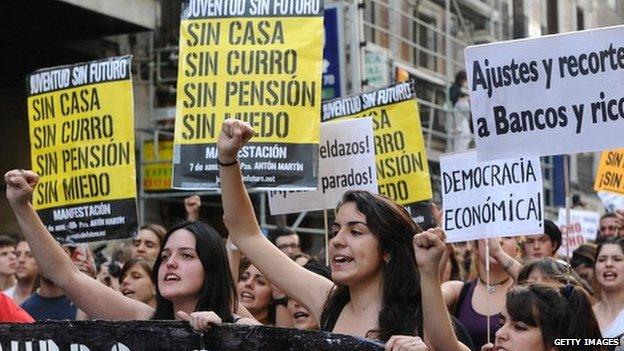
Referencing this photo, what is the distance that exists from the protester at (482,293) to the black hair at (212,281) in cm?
171

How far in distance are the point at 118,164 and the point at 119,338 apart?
176 inches

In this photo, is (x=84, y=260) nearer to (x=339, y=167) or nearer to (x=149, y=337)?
(x=339, y=167)

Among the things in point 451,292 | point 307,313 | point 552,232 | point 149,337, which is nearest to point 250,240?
point 149,337

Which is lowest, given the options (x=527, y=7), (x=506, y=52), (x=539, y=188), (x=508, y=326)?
(x=508, y=326)

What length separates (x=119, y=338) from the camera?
446 cm

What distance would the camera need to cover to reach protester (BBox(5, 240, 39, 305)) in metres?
8.88

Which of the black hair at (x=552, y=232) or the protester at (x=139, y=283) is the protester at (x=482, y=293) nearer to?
the black hair at (x=552, y=232)

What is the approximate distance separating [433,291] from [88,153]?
481 centimetres

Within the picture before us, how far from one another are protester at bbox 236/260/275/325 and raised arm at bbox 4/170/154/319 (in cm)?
183

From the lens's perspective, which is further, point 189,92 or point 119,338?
point 189,92

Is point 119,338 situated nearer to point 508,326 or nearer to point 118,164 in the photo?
point 508,326

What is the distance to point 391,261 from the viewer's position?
5.15 metres

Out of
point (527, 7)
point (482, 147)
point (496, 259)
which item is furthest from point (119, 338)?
point (527, 7)

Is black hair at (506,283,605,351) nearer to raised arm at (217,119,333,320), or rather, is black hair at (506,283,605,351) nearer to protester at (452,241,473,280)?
raised arm at (217,119,333,320)
